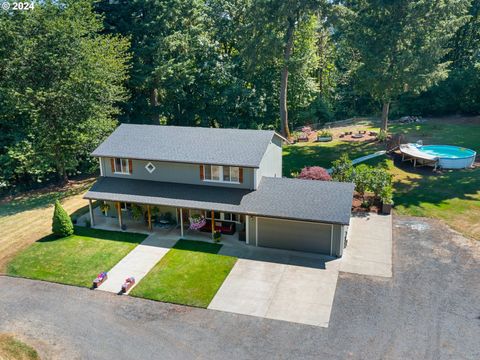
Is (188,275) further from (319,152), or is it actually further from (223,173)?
(319,152)

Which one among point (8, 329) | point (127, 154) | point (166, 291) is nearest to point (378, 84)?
point (127, 154)

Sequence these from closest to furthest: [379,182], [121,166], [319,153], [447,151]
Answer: [121,166] → [379,182] → [447,151] → [319,153]

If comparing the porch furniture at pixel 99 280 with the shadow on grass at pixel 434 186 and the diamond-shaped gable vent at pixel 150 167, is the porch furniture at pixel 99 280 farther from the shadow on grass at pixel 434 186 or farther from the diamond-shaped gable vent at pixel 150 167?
the shadow on grass at pixel 434 186

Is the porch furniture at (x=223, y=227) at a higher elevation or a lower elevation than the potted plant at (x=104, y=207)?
lower

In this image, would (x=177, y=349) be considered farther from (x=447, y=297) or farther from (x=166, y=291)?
(x=447, y=297)

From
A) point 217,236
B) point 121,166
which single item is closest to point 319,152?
point 217,236

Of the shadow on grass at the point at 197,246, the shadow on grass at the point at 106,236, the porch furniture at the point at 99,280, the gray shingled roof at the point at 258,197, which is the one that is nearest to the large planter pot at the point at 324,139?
the gray shingled roof at the point at 258,197
